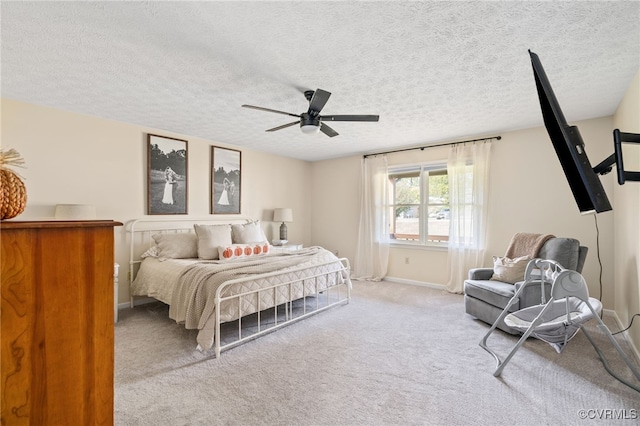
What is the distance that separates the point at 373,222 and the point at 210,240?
9.43 feet

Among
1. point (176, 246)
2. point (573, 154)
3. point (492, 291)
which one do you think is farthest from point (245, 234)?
point (573, 154)

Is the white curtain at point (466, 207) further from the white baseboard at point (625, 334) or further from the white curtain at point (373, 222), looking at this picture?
the white baseboard at point (625, 334)

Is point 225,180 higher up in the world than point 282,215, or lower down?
higher up

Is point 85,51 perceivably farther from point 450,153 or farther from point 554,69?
point 450,153

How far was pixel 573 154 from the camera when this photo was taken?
1369mm

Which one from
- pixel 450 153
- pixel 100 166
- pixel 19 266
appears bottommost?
pixel 19 266

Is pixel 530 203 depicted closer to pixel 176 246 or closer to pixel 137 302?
pixel 176 246

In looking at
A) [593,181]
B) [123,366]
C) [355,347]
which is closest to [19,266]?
[123,366]

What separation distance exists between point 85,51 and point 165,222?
2.49m

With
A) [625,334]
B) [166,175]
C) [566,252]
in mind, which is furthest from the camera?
[166,175]

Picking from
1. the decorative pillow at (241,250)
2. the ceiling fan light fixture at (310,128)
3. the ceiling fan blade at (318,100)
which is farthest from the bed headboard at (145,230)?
the ceiling fan blade at (318,100)

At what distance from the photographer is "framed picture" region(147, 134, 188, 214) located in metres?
3.98

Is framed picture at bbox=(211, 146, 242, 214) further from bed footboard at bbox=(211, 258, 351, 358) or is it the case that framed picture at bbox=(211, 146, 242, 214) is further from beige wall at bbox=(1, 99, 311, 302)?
bed footboard at bbox=(211, 258, 351, 358)

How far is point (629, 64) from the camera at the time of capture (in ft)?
7.41
